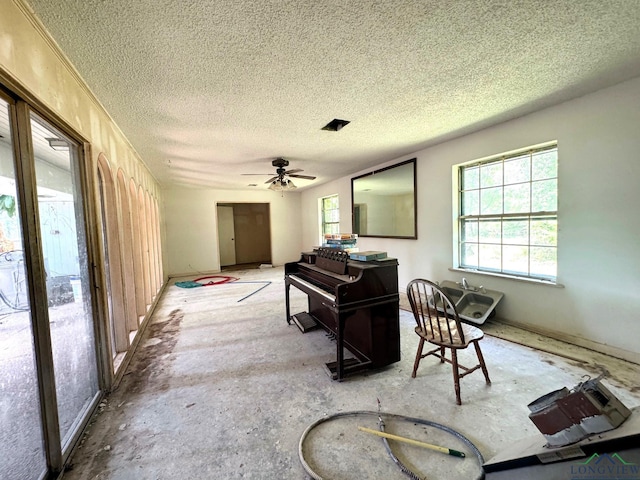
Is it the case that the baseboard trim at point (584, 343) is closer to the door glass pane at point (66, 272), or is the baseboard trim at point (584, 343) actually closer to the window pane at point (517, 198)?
the window pane at point (517, 198)

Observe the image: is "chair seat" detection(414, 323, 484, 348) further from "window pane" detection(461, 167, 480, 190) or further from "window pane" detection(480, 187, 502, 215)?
"window pane" detection(461, 167, 480, 190)

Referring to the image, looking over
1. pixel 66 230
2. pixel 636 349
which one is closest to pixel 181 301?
pixel 66 230

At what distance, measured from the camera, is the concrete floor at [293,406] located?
140cm

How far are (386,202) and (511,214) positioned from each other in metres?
2.02

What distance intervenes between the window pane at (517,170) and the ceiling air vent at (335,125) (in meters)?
1.97

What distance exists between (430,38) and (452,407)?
2345 mm

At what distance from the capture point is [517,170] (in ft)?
9.96

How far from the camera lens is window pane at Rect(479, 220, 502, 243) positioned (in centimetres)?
324

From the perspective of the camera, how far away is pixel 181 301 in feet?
15.0

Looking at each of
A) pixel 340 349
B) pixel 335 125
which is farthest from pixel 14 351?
pixel 335 125

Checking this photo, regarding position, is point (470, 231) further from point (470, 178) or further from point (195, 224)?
point (195, 224)

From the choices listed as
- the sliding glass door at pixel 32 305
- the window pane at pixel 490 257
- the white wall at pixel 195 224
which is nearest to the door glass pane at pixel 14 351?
the sliding glass door at pixel 32 305

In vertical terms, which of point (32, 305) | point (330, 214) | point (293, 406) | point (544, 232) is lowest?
point (293, 406)

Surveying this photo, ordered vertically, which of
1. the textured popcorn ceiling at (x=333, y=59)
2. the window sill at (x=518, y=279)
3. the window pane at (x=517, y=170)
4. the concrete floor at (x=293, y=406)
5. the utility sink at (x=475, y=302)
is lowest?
the concrete floor at (x=293, y=406)
